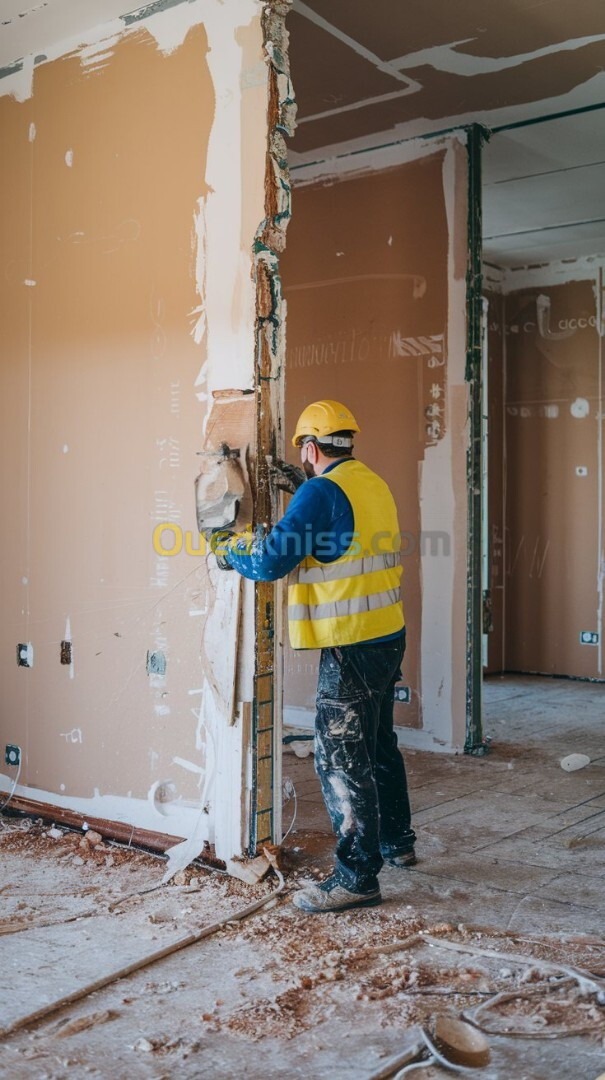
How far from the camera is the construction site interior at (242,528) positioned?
2.43m

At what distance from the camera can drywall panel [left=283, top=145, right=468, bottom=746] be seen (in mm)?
5199

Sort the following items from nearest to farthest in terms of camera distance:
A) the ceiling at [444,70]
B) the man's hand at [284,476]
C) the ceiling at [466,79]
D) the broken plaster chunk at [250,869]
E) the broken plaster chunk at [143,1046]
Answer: the broken plaster chunk at [143,1046], the broken plaster chunk at [250,869], the man's hand at [284,476], the ceiling at [444,70], the ceiling at [466,79]

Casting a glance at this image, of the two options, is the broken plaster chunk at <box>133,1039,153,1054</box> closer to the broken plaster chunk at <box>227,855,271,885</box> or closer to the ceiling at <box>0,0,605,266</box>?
the broken plaster chunk at <box>227,855,271,885</box>

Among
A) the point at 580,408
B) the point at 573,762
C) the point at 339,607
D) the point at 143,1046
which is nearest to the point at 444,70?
the point at 339,607

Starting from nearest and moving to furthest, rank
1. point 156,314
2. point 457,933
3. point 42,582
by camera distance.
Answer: point 457,933 → point 156,314 → point 42,582

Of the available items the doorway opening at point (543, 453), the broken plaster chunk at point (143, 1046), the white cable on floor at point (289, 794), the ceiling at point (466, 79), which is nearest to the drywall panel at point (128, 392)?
the white cable on floor at point (289, 794)

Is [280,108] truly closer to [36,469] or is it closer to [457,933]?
[36,469]

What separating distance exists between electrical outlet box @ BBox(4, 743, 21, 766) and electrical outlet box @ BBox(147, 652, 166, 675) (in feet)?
2.88

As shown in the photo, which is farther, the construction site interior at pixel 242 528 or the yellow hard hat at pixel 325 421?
the yellow hard hat at pixel 325 421

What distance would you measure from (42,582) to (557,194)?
441 centimetres

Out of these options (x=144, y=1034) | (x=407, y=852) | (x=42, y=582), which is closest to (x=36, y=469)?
(x=42, y=582)

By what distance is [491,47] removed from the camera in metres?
4.35

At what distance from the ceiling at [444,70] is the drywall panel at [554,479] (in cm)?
176

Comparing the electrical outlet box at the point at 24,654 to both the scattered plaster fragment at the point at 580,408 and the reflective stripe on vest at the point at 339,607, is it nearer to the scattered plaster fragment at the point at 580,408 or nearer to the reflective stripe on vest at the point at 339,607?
the reflective stripe on vest at the point at 339,607
